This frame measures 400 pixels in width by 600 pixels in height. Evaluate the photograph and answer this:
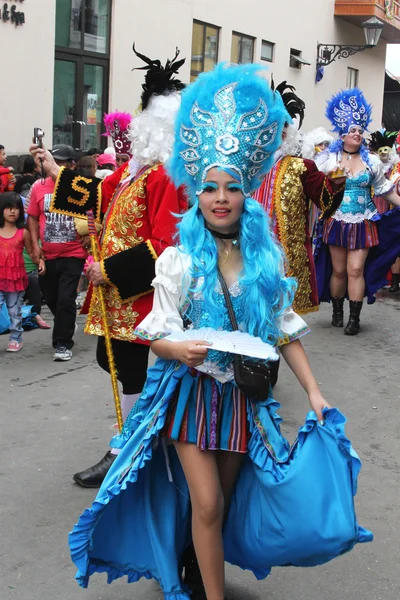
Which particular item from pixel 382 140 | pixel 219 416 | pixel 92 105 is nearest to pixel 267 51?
pixel 92 105

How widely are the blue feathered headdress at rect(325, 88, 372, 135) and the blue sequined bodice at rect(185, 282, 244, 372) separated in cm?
553

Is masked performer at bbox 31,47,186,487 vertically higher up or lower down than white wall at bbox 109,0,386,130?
lower down

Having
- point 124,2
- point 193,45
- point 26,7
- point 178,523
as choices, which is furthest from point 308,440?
point 193,45

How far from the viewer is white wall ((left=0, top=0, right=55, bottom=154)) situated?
37.9 ft

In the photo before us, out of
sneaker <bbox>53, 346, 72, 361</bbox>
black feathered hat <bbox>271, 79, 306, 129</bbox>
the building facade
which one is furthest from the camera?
the building facade

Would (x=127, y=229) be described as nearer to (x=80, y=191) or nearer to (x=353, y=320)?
(x=80, y=191)

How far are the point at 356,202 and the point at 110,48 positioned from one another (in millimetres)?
7073

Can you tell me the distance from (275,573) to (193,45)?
14304mm

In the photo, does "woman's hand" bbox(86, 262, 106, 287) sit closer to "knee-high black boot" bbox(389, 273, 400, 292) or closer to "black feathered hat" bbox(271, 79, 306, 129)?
"black feathered hat" bbox(271, 79, 306, 129)

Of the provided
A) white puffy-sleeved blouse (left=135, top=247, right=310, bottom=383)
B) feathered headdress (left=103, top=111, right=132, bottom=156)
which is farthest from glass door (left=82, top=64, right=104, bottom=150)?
white puffy-sleeved blouse (left=135, top=247, right=310, bottom=383)

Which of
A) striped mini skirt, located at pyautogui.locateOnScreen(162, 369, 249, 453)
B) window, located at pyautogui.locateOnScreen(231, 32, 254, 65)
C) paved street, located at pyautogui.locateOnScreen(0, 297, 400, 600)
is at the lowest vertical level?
paved street, located at pyautogui.locateOnScreen(0, 297, 400, 600)

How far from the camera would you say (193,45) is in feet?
54.2

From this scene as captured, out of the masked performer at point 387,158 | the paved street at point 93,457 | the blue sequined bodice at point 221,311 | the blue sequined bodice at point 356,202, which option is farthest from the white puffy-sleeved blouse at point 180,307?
the masked performer at point 387,158

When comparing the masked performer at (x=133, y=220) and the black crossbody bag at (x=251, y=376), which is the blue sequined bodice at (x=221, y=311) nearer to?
the black crossbody bag at (x=251, y=376)
